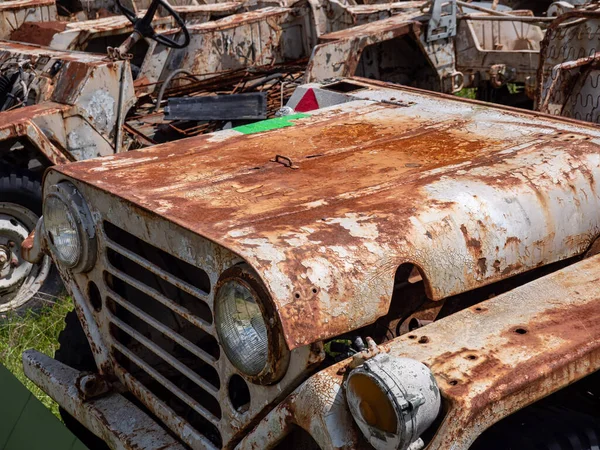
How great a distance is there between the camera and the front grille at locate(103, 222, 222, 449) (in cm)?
242

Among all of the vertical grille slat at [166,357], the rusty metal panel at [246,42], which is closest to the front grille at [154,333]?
the vertical grille slat at [166,357]

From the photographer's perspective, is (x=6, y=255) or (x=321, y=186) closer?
(x=321, y=186)

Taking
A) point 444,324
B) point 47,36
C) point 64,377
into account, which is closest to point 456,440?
point 444,324

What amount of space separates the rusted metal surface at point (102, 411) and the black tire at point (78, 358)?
0.56 ft

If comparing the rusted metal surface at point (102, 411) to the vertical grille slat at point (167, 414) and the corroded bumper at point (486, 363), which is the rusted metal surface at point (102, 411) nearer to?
the vertical grille slat at point (167, 414)

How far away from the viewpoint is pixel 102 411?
2.56 meters

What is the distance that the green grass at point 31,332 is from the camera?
417cm

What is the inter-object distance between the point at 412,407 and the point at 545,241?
0.81 m

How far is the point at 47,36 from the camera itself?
21.4 ft

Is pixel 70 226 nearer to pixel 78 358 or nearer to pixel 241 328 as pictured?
pixel 78 358

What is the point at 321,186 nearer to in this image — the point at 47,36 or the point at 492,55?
the point at 492,55

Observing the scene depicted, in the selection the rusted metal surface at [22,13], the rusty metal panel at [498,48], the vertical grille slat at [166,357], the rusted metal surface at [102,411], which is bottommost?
the rusted metal surface at [102,411]

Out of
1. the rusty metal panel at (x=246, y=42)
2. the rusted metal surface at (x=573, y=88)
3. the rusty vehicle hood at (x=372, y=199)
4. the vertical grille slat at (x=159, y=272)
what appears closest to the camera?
the rusty vehicle hood at (x=372, y=199)

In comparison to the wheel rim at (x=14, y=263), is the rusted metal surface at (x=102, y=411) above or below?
above
